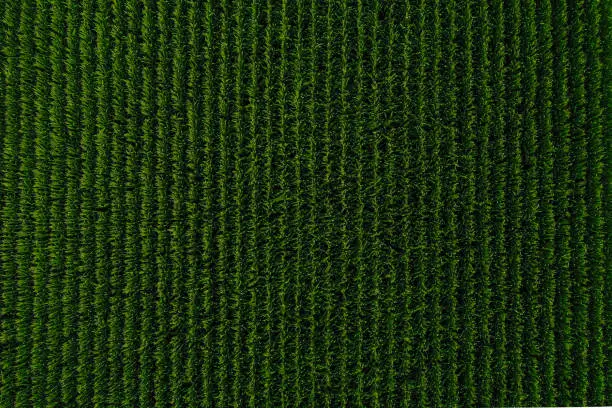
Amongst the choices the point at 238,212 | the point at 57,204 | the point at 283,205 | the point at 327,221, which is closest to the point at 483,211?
the point at 327,221

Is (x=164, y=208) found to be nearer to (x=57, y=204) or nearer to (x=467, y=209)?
(x=57, y=204)

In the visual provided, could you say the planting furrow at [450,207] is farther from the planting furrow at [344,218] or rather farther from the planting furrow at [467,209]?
the planting furrow at [344,218]

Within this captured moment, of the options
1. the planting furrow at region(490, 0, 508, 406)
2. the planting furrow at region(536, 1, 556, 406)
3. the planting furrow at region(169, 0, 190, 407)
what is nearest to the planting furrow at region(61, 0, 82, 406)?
the planting furrow at region(169, 0, 190, 407)

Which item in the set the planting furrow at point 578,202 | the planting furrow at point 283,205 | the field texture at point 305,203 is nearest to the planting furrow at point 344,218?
the field texture at point 305,203

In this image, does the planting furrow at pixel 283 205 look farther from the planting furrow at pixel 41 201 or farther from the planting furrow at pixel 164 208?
the planting furrow at pixel 41 201

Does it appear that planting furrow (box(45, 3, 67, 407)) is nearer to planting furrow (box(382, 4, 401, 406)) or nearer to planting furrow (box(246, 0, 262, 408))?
planting furrow (box(246, 0, 262, 408))

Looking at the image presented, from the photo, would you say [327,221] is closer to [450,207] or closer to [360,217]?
[360,217]

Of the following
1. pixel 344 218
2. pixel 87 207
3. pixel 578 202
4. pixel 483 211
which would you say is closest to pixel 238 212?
pixel 344 218

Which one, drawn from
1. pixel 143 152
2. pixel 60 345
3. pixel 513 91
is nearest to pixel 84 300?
pixel 60 345
